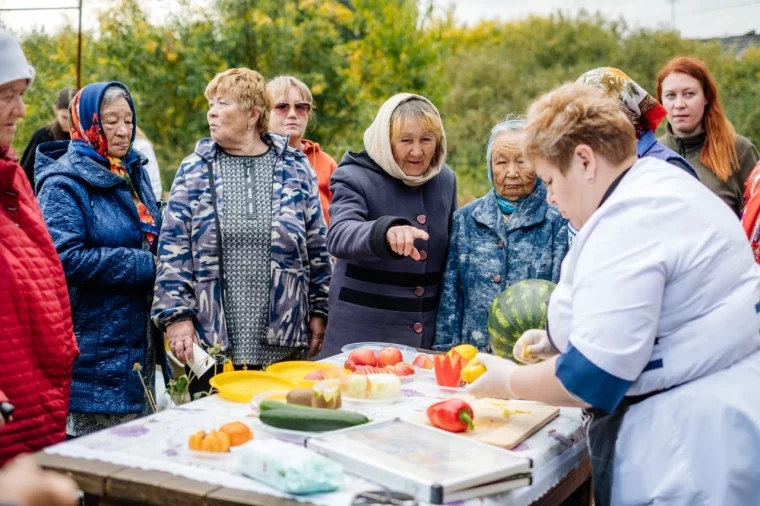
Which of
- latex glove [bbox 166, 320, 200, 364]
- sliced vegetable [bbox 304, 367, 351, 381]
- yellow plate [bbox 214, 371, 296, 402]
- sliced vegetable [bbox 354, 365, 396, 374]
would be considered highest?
sliced vegetable [bbox 304, 367, 351, 381]

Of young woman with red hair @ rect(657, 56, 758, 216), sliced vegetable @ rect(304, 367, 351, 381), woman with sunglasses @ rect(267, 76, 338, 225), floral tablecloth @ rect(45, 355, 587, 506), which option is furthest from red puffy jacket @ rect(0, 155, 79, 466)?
young woman with red hair @ rect(657, 56, 758, 216)

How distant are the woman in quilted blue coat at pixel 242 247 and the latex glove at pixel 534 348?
151 centimetres

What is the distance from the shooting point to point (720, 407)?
84.5 inches

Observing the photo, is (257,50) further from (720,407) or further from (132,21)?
(720,407)

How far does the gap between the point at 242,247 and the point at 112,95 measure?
979mm

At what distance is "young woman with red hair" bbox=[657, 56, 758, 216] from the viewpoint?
5301mm

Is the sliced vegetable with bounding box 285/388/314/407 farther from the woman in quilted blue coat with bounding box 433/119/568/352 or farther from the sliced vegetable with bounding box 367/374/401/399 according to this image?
the woman in quilted blue coat with bounding box 433/119/568/352

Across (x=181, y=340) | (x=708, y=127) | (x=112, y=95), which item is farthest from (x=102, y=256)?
(x=708, y=127)

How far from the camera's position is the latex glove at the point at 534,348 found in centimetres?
270

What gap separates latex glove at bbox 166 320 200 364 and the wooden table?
1565mm

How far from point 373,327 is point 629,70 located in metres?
20.7

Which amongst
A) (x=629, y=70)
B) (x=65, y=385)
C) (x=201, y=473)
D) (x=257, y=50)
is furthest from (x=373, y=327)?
(x=629, y=70)

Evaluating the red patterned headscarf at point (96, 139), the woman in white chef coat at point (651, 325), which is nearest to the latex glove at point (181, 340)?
the red patterned headscarf at point (96, 139)

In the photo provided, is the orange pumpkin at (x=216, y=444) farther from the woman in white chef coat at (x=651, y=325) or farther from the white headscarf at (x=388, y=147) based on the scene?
the white headscarf at (x=388, y=147)
